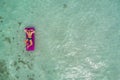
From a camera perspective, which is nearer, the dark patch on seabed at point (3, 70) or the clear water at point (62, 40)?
the clear water at point (62, 40)

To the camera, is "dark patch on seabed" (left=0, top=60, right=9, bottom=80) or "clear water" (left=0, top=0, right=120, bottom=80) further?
"dark patch on seabed" (left=0, top=60, right=9, bottom=80)

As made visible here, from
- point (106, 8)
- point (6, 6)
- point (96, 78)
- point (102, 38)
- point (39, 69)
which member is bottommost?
point (96, 78)

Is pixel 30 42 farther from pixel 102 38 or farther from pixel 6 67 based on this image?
pixel 102 38

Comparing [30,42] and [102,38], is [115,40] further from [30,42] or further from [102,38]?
[30,42]

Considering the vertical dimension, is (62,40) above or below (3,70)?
above

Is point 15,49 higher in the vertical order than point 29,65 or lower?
higher

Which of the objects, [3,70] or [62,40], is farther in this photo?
[3,70]

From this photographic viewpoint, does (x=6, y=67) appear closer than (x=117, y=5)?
No

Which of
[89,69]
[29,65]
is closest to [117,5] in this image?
[89,69]
